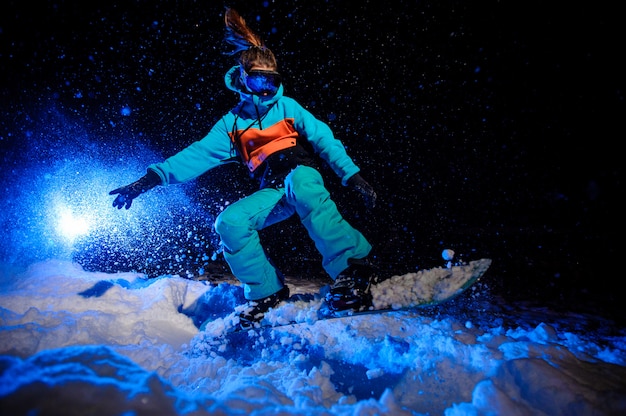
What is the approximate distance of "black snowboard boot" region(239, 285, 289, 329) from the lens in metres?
2.15

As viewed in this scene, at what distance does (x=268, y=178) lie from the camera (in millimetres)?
2486

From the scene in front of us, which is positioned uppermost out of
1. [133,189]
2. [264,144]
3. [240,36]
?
[240,36]

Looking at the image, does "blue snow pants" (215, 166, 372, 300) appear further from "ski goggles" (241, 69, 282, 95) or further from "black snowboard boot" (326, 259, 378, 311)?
"ski goggles" (241, 69, 282, 95)

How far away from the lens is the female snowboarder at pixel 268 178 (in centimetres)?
217

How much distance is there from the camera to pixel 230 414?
0.88 metres

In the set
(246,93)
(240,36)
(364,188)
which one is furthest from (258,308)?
(240,36)

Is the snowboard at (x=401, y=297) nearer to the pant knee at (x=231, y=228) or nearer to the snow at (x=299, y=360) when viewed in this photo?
the snow at (x=299, y=360)

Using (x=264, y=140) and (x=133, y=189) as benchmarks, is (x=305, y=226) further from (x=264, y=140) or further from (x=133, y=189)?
(x=133, y=189)

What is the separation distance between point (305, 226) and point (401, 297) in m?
1.01

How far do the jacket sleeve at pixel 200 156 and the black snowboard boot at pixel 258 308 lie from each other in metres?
1.52

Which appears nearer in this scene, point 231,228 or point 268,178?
point 231,228

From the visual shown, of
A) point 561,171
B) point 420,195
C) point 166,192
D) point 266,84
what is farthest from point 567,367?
point 561,171

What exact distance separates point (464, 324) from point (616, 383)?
2.63 ft

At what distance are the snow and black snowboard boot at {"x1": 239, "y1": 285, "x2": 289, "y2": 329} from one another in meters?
0.10
